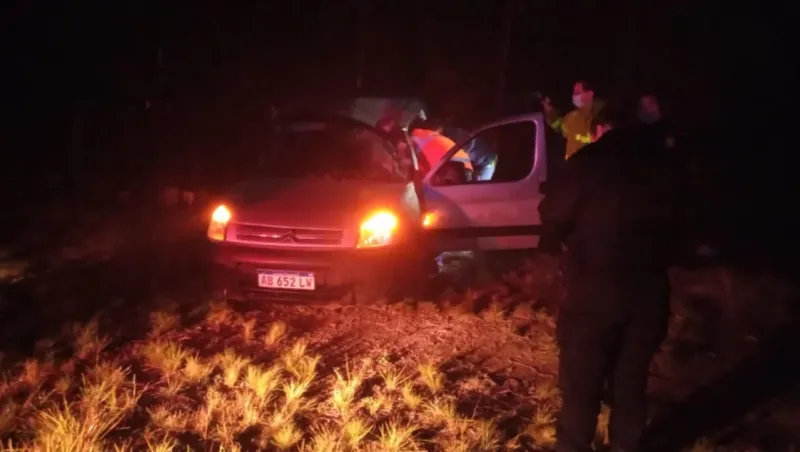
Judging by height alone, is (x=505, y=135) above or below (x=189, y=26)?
below

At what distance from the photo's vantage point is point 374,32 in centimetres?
3781

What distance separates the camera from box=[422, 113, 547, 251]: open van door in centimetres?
815

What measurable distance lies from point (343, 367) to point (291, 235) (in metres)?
1.34

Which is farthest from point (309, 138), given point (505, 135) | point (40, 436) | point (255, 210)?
point (40, 436)

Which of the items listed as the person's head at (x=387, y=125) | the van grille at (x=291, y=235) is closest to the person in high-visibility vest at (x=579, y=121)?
the person's head at (x=387, y=125)

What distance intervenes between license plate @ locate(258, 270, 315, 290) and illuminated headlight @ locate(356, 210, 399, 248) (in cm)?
49

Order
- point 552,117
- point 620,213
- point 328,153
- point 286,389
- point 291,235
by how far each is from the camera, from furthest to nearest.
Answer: point 552,117
point 328,153
point 291,235
point 286,389
point 620,213

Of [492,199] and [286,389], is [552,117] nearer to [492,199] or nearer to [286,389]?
[492,199]

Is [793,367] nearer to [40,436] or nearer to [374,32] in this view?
[40,436]

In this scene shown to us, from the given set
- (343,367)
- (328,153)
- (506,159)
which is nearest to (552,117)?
(506,159)

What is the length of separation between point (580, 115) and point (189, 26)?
14.7 m

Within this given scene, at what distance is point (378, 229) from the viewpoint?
6.95m

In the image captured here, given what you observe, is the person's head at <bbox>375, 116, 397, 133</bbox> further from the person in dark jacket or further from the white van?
the person in dark jacket

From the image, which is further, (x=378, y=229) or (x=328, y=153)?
(x=328, y=153)
